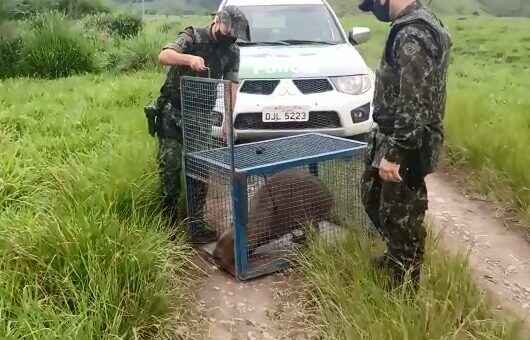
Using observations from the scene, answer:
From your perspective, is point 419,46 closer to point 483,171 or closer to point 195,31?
point 195,31

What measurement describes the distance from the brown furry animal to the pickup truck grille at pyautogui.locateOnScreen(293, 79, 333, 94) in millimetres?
1825

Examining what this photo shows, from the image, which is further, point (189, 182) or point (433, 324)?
point (189, 182)

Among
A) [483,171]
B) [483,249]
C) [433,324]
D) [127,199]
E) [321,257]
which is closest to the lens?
[433,324]

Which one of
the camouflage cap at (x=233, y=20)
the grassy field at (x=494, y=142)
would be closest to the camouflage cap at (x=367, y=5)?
the camouflage cap at (x=233, y=20)

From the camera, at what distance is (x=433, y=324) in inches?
103

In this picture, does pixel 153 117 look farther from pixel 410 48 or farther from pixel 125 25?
pixel 125 25

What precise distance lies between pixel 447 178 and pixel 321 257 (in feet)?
8.62

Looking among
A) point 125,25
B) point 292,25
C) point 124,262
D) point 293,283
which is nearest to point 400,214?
point 293,283

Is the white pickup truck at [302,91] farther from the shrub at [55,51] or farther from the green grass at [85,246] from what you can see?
the shrub at [55,51]

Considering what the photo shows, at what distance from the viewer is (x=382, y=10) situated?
9.90 ft

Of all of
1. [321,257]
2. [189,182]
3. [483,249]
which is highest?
[189,182]

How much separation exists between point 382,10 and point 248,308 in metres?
1.73

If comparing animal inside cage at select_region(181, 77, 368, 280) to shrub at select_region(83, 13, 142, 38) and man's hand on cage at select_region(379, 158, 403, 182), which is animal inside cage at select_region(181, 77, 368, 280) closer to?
man's hand on cage at select_region(379, 158, 403, 182)

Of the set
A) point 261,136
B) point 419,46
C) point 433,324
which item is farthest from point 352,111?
point 433,324
